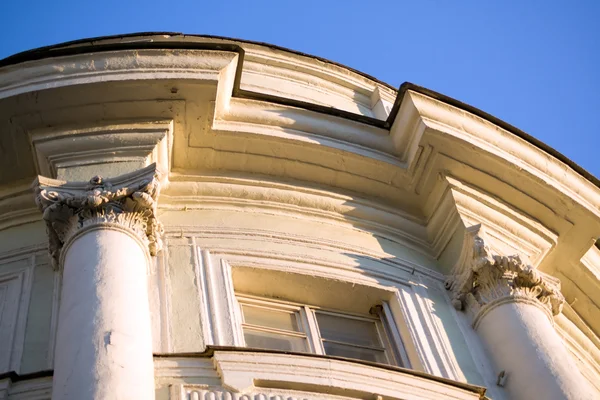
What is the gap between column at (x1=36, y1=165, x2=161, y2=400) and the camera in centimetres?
755

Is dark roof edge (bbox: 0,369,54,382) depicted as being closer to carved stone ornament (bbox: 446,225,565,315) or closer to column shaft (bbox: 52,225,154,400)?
column shaft (bbox: 52,225,154,400)

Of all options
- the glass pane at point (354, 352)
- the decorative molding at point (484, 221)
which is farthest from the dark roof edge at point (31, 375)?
the decorative molding at point (484, 221)

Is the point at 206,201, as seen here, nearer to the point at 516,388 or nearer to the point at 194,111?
the point at 194,111

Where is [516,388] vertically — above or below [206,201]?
below

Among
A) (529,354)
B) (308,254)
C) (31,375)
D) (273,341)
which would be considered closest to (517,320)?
(529,354)

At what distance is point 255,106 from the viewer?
11820 millimetres

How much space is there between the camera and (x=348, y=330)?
10727mm

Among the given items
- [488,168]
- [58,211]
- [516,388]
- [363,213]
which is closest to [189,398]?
[58,211]

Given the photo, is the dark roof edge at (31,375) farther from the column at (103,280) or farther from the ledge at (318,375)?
the ledge at (318,375)

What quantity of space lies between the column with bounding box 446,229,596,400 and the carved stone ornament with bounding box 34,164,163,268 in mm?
3340

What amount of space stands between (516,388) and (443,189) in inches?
115

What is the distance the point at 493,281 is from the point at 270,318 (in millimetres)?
2362

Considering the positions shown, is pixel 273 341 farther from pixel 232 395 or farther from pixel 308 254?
pixel 232 395

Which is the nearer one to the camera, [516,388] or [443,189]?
[516,388]
